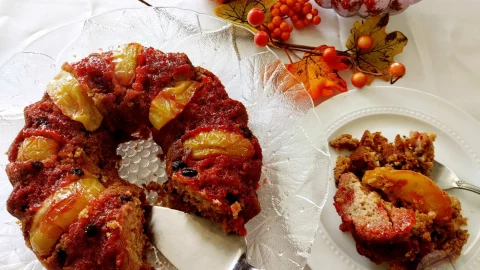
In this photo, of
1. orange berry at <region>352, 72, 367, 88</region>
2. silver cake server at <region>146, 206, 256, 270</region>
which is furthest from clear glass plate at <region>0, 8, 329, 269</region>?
orange berry at <region>352, 72, 367, 88</region>

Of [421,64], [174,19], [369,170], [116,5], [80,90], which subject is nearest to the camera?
[80,90]

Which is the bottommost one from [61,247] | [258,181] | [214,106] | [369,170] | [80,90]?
[369,170]

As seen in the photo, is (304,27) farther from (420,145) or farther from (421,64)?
(420,145)

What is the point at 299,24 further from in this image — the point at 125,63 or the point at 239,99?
the point at 125,63

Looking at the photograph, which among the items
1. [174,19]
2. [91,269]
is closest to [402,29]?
[174,19]

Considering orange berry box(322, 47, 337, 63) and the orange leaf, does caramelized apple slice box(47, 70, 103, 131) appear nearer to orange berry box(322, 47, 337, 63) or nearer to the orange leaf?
the orange leaf

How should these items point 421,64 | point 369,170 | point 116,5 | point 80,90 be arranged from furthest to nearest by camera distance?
point 116,5, point 421,64, point 369,170, point 80,90

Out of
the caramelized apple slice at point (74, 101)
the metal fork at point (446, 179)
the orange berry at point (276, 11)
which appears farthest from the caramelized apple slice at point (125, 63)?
the metal fork at point (446, 179)
